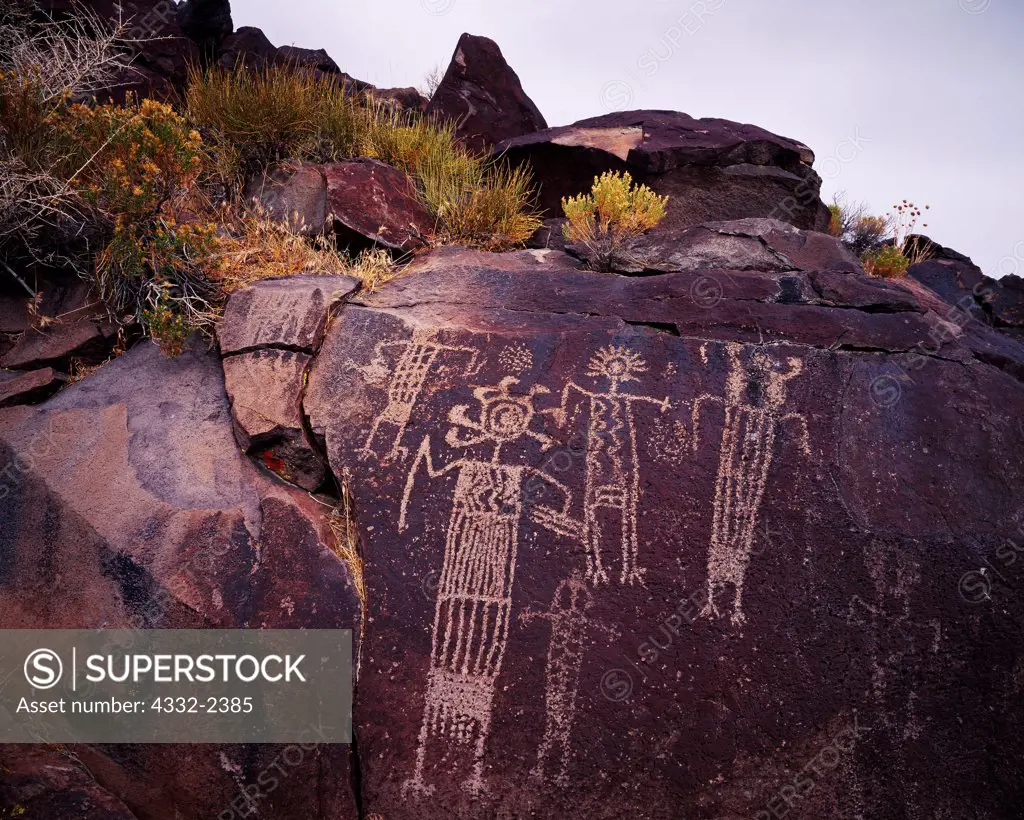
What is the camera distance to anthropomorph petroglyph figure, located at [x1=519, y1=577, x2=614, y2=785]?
3.17m

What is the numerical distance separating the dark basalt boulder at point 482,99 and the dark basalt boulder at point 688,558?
452 centimetres

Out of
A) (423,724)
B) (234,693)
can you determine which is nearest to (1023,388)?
(423,724)

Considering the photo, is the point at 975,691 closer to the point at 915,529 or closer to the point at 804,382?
the point at 915,529

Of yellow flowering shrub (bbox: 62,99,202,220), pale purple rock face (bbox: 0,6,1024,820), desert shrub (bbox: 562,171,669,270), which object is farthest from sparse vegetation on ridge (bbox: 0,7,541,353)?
Answer: desert shrub (bbox: 562,171,669,270)

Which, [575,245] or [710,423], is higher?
[575,245]

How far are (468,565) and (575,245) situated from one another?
2694 millimetres

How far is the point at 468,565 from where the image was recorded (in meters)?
3.50

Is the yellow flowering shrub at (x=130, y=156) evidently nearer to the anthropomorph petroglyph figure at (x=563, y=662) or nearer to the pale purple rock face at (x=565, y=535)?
the pale purple rock face at (x=565, y=535)

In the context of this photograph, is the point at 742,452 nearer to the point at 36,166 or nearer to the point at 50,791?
the point at 50,791

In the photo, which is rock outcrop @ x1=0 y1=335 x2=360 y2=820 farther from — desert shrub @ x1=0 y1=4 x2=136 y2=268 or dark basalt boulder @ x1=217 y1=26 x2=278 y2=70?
dark basalt boulder @ x1=217 y1=26 x2=278 y2=70

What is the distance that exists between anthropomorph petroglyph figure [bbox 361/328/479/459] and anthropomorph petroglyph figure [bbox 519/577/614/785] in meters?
1.14

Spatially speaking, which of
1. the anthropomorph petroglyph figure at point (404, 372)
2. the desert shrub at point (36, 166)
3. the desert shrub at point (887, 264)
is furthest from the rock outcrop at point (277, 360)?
the desert shrub at point (887, 264)

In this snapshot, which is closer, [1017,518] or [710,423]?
[1017,518]

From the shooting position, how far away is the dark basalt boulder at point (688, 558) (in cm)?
314
